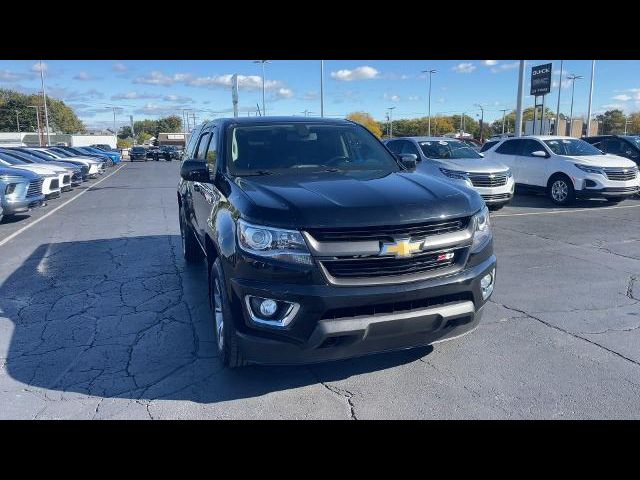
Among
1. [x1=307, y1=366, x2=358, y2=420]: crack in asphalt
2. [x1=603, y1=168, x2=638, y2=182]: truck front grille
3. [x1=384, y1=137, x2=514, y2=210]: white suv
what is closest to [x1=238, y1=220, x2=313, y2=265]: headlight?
[x1=307, y1=366, x2=358, y2=420]: crack in asphalt

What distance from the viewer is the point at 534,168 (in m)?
13.5

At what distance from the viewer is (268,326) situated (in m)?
3.17

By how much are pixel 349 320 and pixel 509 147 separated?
1297 cm

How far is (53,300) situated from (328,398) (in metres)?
3.71

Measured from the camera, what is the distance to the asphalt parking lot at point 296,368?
3.32 m

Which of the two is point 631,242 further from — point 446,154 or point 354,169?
point 354,169

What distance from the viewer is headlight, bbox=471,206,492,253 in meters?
3.54

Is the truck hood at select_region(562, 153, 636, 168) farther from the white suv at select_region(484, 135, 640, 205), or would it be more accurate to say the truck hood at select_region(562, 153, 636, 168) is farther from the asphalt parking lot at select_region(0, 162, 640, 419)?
the asphalt parking lot at select_region(0, 162, 640, 419)

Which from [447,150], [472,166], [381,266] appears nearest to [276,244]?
[381,266]

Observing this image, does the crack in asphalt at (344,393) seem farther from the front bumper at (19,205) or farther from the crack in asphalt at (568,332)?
the front bumper at (19,205)
